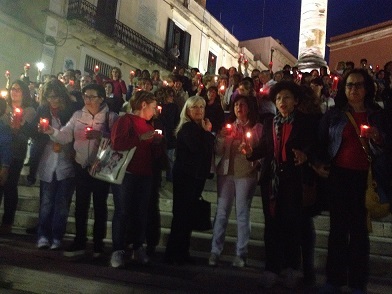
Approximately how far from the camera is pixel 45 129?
4738 mm

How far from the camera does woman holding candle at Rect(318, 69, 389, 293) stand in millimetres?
3416

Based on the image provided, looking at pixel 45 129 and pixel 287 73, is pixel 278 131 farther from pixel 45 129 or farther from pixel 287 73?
pixel 287 73

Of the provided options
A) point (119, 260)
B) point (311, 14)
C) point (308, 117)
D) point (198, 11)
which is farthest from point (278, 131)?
point (198, 11)

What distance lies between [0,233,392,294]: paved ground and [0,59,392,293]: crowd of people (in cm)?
19

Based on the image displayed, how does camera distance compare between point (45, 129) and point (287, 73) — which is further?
point (287, 73)

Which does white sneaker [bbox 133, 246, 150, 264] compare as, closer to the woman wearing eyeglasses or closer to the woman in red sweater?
the woman in red sweater

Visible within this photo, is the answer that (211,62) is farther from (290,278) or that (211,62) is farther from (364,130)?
(364,130)

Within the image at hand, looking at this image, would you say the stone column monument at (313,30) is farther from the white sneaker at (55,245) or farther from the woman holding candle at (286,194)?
the white sneaker at (55,245)

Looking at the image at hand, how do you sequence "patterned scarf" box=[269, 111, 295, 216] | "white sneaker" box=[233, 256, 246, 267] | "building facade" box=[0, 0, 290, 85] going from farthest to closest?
"building facade" box=[0, 0, 290, 85] → "white sneaker" box=[233, 256, 246, 267] → "patterned scarf" box=[269, 111, 295, 216]

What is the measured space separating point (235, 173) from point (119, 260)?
1.64 m

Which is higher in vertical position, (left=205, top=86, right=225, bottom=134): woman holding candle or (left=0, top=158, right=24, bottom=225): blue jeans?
(left=205, top=86, right=225, bottom=134): woman holding candle

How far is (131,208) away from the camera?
4.57m

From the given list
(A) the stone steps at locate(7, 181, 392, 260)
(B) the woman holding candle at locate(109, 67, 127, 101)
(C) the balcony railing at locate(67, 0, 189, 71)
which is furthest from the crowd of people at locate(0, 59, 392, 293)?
(C) the balcony railing at locate(67, 0, 189, 71)

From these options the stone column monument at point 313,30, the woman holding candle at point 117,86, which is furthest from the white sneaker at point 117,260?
the stone column monument at point 313,30
